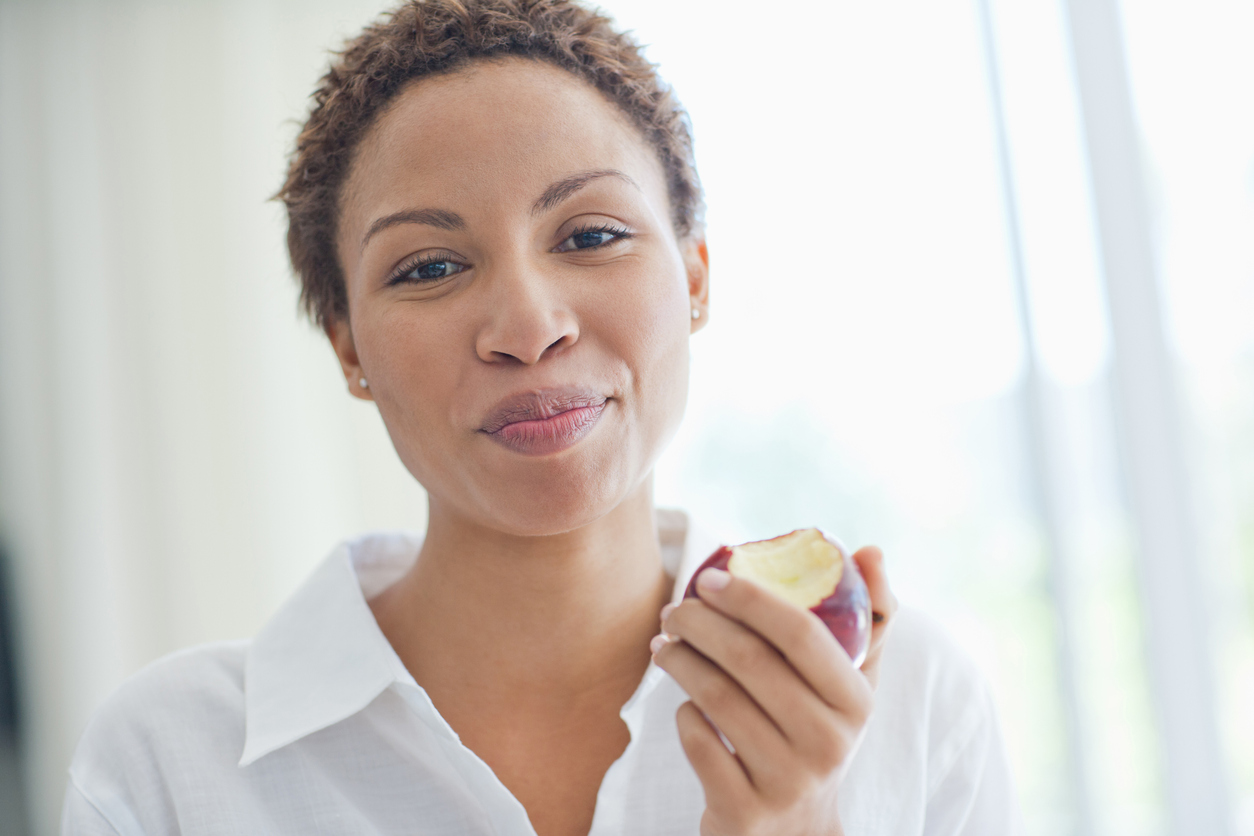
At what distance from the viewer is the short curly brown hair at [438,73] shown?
3.42 feet

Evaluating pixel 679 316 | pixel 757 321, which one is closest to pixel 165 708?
pixel 679 316

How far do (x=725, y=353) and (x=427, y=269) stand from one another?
1.58 metres

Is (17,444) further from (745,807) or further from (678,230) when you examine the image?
(745,807)

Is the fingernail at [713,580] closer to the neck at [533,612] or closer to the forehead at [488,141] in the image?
the neck at [533,612]

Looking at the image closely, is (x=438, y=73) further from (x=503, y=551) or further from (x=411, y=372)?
(x=503, y=551)

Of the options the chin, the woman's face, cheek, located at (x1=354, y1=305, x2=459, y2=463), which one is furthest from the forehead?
the chin

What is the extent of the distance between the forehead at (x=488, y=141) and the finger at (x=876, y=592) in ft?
1.56

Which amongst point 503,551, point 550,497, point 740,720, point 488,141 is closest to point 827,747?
point 740,720

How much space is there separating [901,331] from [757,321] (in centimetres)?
38

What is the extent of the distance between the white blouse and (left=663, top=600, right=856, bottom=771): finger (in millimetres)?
333

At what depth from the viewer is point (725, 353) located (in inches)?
98.0

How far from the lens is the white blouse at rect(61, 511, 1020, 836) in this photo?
962mm

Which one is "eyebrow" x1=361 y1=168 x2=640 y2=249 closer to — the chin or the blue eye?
the blue eye

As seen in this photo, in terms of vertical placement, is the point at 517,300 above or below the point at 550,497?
above
